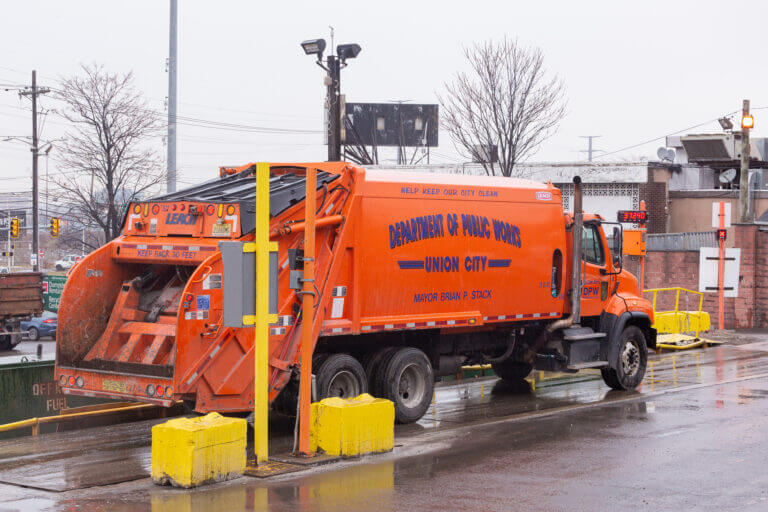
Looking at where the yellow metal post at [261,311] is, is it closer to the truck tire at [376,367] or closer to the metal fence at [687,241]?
the truck tire at [376,367]

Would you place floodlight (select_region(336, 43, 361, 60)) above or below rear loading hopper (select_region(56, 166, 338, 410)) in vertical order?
above

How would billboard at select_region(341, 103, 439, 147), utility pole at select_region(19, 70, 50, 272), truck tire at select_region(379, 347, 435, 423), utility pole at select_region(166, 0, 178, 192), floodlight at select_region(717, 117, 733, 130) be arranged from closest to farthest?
truck tire at select_region(379, 347, 435, 423) → utility pole at select_region(166, 0, 178, 192) → floodlight at select_region(717, 117, 733, 130) → utility pole at select_region(19, 70, 50, 272) → billboard at select_region(341, 103, 439, 147)

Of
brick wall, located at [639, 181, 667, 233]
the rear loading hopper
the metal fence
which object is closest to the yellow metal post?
the rear loading hopper

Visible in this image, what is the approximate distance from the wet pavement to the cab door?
4.73 ft

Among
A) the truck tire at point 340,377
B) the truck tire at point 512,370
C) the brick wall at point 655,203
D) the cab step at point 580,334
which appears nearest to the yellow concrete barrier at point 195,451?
the truck tire at point 340,377

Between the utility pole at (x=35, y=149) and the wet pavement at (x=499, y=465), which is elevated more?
the utility pole at (x=35, y=149)

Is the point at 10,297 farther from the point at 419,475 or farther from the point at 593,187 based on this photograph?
the point at 419,475

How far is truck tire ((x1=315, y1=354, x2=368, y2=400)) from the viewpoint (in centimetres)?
1183

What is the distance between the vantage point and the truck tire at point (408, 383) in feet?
41.3

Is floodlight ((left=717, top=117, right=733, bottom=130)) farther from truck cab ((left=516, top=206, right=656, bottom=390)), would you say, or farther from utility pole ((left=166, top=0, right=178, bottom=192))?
truck cab ((left=516, top=206, right=656, bottom=390))

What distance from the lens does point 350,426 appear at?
10383mm

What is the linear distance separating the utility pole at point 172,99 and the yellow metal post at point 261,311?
16502 mm

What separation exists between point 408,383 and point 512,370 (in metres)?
3.94

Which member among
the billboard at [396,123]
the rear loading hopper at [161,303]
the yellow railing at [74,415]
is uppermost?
the billboard at [396,123]
